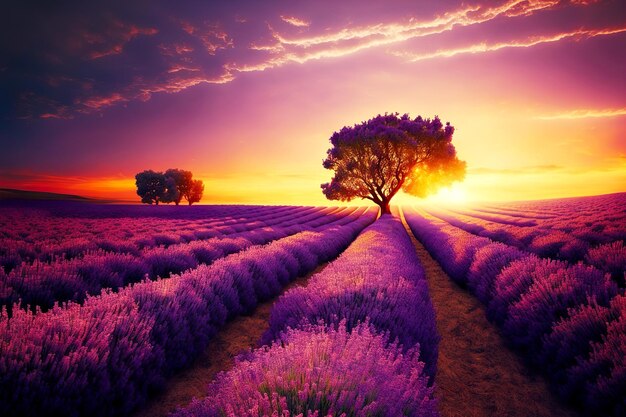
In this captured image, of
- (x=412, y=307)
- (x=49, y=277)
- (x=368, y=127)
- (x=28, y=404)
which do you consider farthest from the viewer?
(x=368, y=127)

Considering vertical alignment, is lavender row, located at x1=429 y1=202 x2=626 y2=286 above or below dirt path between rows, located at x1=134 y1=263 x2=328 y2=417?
above

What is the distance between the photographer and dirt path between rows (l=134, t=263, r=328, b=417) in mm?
2447

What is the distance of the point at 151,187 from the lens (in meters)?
52.3

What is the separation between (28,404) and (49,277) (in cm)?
286

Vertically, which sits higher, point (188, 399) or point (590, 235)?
point (590, 235)

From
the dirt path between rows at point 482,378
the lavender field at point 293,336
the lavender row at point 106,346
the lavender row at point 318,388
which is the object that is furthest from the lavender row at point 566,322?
the lavender row at point 106,346

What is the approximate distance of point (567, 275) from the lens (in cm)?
339

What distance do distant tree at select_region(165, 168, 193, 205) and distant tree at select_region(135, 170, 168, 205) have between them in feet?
8.29

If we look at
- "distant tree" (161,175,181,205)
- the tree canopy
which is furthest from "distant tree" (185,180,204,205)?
"distant tree" (161,175,181,205)

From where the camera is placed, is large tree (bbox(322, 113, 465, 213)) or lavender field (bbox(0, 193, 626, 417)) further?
large tree (bbox(322, 113, 465, 213))

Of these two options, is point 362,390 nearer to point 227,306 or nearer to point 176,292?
point 176,292

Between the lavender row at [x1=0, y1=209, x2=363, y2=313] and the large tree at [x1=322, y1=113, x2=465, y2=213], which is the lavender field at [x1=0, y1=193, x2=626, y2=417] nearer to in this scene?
the lavender row at [x1=0, y1=209, x2=363, y2=313]

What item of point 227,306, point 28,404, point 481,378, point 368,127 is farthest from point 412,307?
point 368,127

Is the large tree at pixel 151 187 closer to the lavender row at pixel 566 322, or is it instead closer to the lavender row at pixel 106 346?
the lavender row at pixel 106 346
